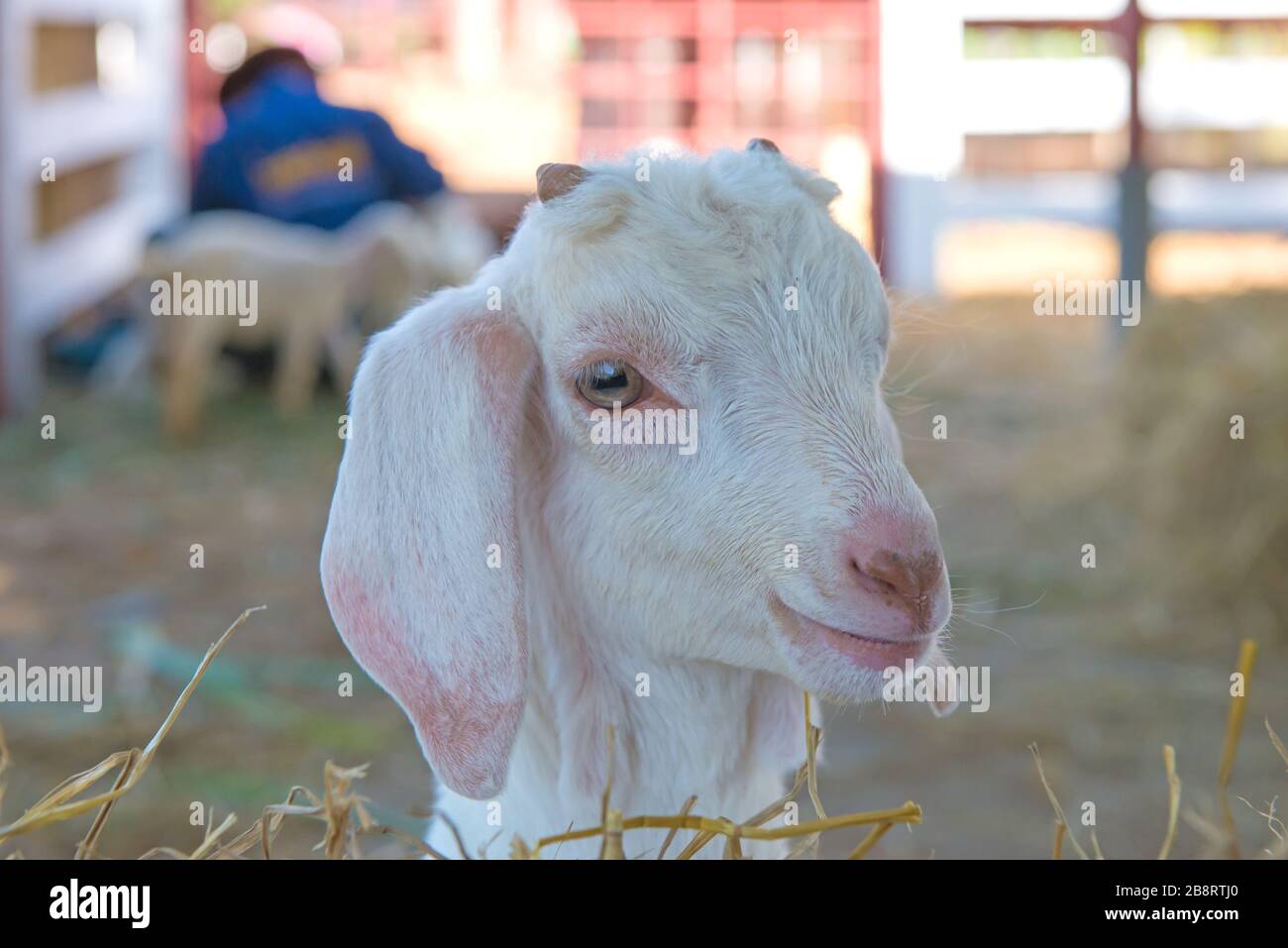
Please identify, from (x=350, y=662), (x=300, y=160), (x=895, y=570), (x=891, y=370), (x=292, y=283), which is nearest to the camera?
(x=895, y=570)

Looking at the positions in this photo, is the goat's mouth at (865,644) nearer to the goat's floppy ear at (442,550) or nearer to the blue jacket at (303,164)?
the goat's floppy ear at (442,550)

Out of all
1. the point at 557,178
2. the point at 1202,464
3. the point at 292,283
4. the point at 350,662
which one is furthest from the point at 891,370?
the point at 557,178

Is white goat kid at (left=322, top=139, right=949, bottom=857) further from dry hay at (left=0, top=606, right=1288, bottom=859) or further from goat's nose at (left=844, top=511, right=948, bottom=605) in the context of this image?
dry hay at (left=0, top=606, right=1288, bottom=859)

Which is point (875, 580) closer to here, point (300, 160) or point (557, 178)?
point (557, 178)

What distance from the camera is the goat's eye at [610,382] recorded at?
1.52 m

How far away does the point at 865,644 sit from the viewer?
4.76 ft

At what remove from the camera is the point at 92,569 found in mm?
5059

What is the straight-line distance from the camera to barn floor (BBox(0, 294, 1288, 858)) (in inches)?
135

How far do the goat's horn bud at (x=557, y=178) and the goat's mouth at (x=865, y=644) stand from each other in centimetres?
50

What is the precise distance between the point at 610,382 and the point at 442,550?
24cm

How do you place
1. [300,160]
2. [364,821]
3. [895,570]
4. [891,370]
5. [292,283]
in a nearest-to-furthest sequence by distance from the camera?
[895,570]
[364,821]
[891,370]
[292,283]
[300,160]

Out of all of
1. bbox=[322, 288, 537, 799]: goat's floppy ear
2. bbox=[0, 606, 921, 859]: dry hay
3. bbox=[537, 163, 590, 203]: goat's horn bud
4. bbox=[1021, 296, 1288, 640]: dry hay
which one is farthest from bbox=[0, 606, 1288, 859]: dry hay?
bbox=[1021, 296, 1288, 640]: dry hay

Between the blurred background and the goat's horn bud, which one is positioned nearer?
the goat's horn bud

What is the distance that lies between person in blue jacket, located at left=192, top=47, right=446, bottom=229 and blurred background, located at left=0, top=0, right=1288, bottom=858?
5 centimetres
